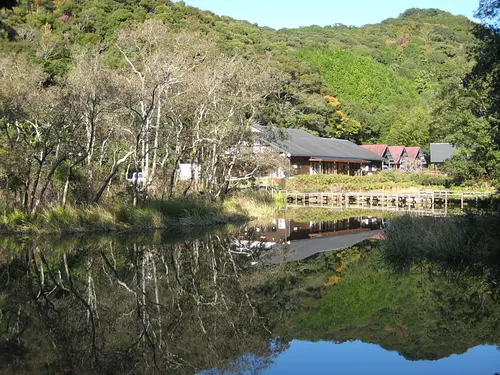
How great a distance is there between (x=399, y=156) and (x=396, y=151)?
128cm

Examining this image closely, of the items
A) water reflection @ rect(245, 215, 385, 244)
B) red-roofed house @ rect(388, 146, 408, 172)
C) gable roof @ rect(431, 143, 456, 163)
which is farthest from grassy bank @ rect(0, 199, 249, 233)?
red-roofed house @ rect(388, 146, 408, 172)

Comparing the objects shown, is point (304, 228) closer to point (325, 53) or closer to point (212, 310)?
point (212, 310)

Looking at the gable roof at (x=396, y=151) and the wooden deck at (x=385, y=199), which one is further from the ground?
the gable roof at (x=396, y=151)

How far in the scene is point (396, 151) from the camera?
244 feet

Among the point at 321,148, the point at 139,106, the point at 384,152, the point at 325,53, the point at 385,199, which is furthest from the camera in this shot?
the point at 325,53

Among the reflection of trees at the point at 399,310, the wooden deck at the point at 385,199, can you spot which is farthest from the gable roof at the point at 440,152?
the reflection of trees at the point at 399,310

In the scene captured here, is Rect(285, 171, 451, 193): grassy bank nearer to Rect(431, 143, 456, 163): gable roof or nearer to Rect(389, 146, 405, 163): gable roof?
Rect(431, 143, 456, 163): gable roof

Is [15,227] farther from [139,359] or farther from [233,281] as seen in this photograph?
[139,359]

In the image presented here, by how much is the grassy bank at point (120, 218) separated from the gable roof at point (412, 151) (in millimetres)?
55216

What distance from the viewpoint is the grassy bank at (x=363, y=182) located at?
1745 inches

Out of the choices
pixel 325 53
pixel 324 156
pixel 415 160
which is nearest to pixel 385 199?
pixel 324 156

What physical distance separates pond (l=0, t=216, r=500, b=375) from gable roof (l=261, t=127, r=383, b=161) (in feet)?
107

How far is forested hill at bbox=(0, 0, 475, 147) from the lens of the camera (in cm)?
4138

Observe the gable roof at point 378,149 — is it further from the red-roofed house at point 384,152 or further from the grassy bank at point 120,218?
the grassy bank at point 120,218
